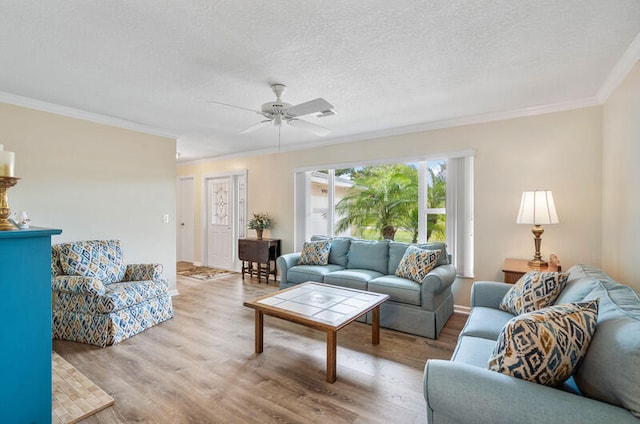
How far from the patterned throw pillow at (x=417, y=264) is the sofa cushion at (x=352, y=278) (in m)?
0.36

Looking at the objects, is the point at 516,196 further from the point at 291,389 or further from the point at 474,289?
the point at 291,389

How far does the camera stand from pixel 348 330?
3.24 m

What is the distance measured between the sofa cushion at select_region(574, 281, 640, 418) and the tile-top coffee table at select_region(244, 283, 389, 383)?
4.64 ft

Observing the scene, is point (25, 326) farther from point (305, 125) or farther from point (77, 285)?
point (305, 125)

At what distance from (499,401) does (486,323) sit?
1.16 metres

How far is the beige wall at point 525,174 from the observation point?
315 centimetres

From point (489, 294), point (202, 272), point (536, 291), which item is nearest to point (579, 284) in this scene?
point (536, 291)

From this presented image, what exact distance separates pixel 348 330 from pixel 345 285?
56cm

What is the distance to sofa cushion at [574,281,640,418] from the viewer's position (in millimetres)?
1027

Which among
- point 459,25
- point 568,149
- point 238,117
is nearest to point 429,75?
point 459,25

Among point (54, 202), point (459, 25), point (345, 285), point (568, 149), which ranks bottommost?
point (345, 285)

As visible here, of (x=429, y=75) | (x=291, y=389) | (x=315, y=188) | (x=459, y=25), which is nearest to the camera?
(x=459, y=25)

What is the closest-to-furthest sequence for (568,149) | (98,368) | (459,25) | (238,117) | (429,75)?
(459,25)
(98,368)
(429,75)
(568,149)
(238,117)

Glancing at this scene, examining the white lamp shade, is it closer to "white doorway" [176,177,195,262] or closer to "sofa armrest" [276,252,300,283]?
"sofa armrest" [276,252,300,283]
